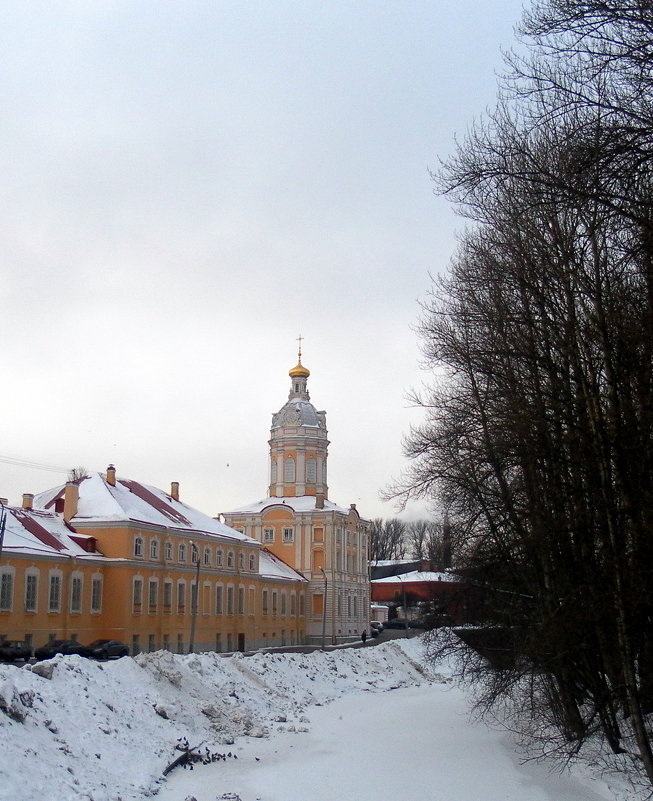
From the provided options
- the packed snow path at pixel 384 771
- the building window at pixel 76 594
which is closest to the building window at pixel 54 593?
the building window at pixel 76 594

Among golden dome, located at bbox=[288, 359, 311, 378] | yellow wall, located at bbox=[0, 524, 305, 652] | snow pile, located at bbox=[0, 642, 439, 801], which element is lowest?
snow pile, located at bbox=[0, 642, 439, 801]

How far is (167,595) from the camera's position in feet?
173

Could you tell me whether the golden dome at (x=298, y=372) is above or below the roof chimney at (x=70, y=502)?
above

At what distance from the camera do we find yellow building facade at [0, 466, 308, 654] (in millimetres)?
43219

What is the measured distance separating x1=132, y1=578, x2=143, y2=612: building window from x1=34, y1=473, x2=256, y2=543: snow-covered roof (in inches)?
132

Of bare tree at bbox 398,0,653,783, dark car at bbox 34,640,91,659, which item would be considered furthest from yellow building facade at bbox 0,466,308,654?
bare tree at bbox 398,0,653,783

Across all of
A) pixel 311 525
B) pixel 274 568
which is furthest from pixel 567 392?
pixel 311 525

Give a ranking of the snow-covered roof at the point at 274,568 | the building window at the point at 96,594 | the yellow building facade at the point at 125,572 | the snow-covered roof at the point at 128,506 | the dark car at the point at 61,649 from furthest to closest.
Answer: the snow-covered roof at the point at 274,568, the snow-covered roof at the point at 128,506, the building window at the point at 96,594, the yellow building facade at the point at 125,572, the dark car at the point at 61,649

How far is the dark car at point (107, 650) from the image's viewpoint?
40562mm

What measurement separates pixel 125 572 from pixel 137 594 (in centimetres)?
172

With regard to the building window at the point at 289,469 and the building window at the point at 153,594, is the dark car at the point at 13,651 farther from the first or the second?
the building window at the point at 289,469

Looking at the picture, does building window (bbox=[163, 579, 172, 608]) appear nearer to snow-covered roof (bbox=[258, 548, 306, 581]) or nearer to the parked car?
snow-covered roof (bbox=[258, 548, 306, 581])

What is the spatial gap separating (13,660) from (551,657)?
88.1 ft

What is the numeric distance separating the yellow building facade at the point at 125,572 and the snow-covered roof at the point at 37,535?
7 cm
